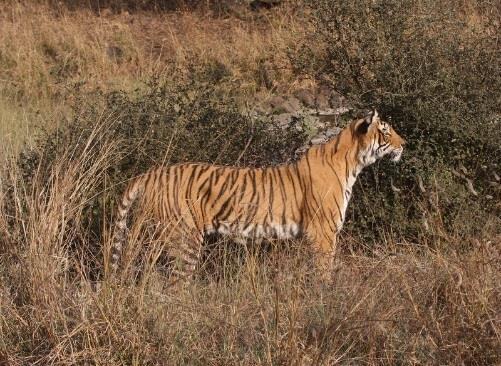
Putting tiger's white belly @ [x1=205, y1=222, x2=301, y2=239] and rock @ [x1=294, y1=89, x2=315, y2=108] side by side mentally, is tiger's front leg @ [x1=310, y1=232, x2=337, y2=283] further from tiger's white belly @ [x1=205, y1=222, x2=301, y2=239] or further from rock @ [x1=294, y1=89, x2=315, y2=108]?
rock @ [x1=294, y1=89, x2=315, y2=108]

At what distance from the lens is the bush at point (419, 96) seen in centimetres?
652

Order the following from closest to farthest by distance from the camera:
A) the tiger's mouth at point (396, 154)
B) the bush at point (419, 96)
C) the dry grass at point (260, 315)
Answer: the dry grass at point (260, 315)
the tiger's mouth at point (396, 154)
the bush at point (419, 96)

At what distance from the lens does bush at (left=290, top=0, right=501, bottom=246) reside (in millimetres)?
6520

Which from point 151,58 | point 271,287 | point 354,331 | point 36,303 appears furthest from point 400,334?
point 151,58

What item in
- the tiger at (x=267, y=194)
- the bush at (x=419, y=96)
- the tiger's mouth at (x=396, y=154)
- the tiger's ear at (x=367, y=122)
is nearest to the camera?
the tiger at (x=267, y=194)

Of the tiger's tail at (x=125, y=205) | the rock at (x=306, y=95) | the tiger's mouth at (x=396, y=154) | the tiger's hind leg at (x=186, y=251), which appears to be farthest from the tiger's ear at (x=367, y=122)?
the rock at (x=306, y=95)

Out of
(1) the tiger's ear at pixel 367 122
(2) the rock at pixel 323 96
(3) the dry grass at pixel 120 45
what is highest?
(1) the tiger's ear at pixel 367 122

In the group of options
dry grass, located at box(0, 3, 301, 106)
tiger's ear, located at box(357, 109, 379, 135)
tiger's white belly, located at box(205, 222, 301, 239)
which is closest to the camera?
tiger's white belly, located at box(205, 222, 301, 239)

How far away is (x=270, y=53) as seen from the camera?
1236cm

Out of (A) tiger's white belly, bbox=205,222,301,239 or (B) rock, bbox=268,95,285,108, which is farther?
(B) rock, bbox=268,95,285,108

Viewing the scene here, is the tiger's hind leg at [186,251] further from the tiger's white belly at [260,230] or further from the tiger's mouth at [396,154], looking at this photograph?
the tiger's mouth at [396,154]

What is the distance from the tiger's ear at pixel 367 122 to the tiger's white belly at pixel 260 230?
0.77 meters

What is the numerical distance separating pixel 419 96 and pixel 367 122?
0.67 meters

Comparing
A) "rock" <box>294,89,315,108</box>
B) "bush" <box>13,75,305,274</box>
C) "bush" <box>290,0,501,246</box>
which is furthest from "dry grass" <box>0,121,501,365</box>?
"rock" <box>294,89,315,108</box>
